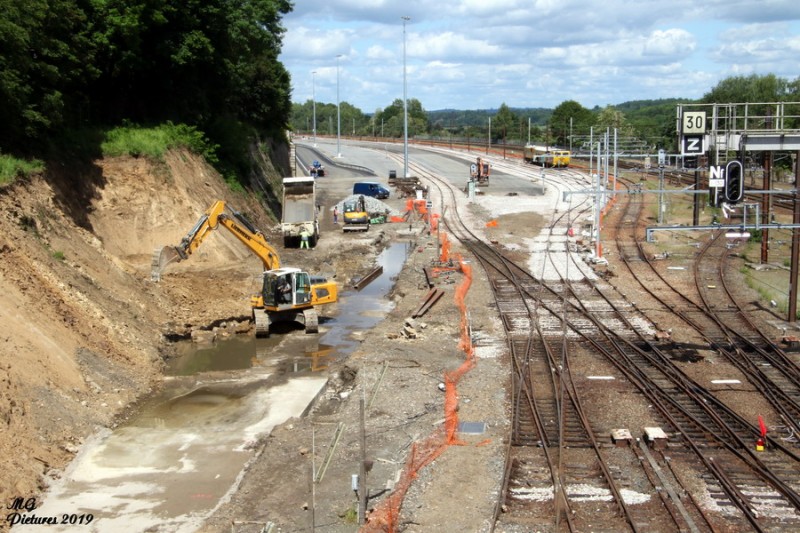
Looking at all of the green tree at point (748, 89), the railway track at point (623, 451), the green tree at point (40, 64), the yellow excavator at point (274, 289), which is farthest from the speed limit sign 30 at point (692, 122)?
the green tree at point (748, 89)

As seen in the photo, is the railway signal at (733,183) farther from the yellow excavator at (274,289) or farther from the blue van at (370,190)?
the blue van at (370,190)

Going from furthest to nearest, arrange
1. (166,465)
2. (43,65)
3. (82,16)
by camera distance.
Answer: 1. (82,16)
2. (43,65)
3. (166,465)

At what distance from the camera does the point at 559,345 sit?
85.4 feet

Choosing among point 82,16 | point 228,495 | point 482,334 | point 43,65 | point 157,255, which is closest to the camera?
point 228,495

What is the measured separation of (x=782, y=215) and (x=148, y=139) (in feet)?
117

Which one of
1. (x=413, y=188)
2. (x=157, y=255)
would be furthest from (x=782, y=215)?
(x=157, y=255)

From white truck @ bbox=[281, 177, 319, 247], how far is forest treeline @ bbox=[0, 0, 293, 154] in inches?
248

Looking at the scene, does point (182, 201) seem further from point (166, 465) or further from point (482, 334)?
point (166, 465)

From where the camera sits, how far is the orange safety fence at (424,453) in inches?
549

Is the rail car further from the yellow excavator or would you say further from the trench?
the trench

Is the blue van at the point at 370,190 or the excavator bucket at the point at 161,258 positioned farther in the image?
the blue van at the point at 370,190

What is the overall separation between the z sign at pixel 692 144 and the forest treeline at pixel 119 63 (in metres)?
21.6

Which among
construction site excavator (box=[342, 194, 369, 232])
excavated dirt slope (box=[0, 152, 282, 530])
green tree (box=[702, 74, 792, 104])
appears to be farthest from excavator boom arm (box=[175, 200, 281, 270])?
green tree (box=[702, 74, 792, 104])

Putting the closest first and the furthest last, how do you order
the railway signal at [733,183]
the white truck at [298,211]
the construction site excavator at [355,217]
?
the railway signal at [733,183] → the white truck at [298,211] → the construction site excavator at [355,217]
